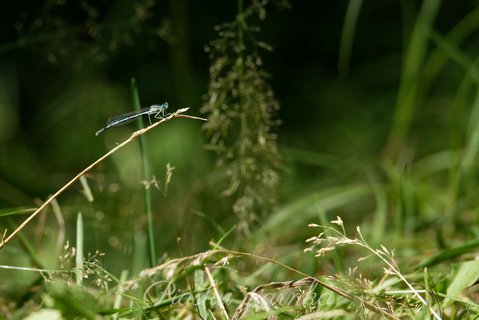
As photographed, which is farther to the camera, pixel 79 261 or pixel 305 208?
pixel 305 208

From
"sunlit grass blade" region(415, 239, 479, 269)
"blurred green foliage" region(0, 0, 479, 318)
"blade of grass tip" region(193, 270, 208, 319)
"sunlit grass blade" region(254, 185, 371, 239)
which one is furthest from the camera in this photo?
"sunlit grass blade" region(254, 185, 371, 239)

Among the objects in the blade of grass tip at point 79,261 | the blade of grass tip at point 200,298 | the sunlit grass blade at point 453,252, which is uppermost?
the blade of grass tip at point 79,261

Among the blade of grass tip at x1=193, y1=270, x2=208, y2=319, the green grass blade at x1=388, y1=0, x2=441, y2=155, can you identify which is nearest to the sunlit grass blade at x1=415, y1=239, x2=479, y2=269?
the blade of grass tip at x1=193, y1=270, x2=208, y2=319

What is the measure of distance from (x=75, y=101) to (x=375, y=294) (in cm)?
278

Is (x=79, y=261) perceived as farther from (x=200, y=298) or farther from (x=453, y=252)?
(x=453, y=252)

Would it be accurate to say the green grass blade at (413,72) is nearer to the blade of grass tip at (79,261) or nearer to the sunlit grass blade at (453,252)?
the sunlit grass blade at (453,252)

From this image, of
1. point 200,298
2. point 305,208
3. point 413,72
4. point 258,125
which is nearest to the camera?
point 200,298

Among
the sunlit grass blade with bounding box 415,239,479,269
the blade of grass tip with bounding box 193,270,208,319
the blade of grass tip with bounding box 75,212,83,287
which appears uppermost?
the blade of grass tip with bounding box 75,212,83,287

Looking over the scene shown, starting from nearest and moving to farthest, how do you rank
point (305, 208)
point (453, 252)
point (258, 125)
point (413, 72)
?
1. point (453, 252)
2. point (258, 125)
3. point (305, 208)
4. point (413, 72)

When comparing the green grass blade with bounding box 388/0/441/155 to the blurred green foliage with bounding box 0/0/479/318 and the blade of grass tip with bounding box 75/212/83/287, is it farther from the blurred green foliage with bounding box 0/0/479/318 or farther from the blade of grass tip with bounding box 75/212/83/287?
the blade of grass tip with bounding box 75/212/83/287

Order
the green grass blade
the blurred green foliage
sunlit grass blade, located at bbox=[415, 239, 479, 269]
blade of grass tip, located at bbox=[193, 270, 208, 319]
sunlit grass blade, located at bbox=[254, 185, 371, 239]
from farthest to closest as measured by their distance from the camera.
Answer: the green grass blade < sunlit grass blade, located at bbox=[254, 185, 371, 239] < the blurred green foliage < sunlit grass blade, located at bbox=[415, 239, 479, 269] < blade of grass tip, located at bbox=[193, 270, 208, 319]

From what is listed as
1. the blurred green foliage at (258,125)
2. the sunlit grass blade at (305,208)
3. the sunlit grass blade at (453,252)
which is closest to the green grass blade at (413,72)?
the blurred green foliage at (258,125)

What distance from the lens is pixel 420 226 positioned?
2271 mm

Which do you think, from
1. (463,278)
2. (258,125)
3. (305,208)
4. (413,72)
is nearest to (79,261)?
(258,125)
